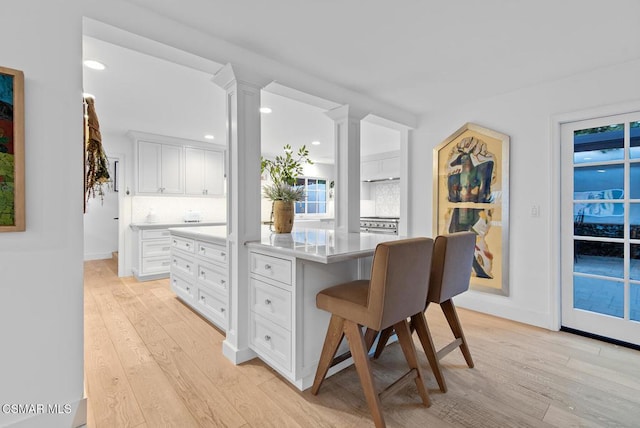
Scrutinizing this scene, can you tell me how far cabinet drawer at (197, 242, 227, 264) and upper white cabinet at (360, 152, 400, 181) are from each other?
418 centimetres

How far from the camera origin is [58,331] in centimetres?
149

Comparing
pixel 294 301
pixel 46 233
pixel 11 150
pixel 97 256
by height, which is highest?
pixel 11 150

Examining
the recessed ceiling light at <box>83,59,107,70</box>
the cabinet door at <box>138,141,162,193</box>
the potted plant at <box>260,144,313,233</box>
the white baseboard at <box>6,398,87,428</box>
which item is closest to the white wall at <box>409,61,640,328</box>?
the potted plant at <box>260,144,313,233</box>

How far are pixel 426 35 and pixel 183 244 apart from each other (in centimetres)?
305

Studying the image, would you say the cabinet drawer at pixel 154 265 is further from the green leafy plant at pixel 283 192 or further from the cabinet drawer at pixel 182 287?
the green leafy plant at pixel 283 192

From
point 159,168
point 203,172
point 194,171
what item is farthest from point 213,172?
point 159,168

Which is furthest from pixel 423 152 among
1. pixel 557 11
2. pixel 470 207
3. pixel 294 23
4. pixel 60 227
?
pixel 60 227

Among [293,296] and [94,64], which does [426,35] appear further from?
[94,64]

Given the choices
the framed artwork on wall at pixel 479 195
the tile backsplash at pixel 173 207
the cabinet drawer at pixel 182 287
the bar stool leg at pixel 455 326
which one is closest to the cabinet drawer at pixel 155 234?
the tile backsplash at pixel 173 207

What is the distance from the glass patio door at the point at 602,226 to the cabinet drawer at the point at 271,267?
8.49 feet

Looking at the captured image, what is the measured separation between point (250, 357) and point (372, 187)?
18.3 ft

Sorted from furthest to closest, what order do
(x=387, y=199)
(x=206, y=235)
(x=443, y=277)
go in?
(x=387, y=199) → (x=206, y=235) → (x=443, y=277)

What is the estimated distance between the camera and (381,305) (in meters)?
A: 1.41

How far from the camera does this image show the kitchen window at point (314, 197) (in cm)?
719
